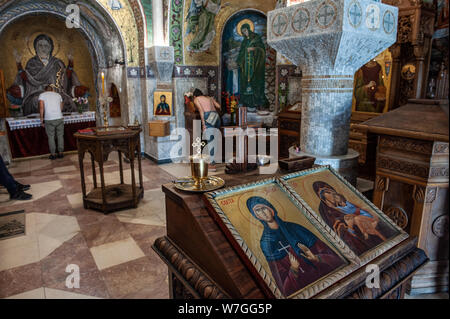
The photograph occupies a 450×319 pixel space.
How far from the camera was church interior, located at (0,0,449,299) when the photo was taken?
1.41 meters

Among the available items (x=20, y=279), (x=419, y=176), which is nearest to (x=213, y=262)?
(x=419, y=176)

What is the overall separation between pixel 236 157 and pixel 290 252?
809mm

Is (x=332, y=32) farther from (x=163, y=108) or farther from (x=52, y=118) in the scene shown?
(x=52, y=118)

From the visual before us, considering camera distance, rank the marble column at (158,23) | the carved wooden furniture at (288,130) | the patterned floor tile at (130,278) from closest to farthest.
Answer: the patterned floor tile at (130,278)
the carved wooden furniture at (288,130)
the marble column at (158,23)

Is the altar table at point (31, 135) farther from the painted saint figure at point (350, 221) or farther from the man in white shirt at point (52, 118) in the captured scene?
the painted saint figure at point (350, 221)

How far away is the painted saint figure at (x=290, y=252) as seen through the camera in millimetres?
1238

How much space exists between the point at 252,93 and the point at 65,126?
486 cm

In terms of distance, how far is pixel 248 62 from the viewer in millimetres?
7266

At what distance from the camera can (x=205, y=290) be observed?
129 centimetres

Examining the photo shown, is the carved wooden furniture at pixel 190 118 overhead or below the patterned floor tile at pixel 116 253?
overhead


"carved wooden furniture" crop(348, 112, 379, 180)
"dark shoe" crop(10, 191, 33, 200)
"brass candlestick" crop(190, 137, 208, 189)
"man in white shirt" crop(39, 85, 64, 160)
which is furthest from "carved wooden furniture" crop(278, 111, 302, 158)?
"man in white shirt" crop(39, 85, 64, 160)

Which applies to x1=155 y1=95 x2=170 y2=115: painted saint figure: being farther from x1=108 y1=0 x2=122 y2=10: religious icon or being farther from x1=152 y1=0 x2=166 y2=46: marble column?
x1=108 y1=0 x2=122 y2=10: religious icon

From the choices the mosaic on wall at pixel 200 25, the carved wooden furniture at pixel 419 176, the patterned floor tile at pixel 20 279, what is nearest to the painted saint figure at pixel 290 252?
the carved wooden furniture at pixel 419 176

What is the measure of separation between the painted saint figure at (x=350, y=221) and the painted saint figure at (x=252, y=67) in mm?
5736
